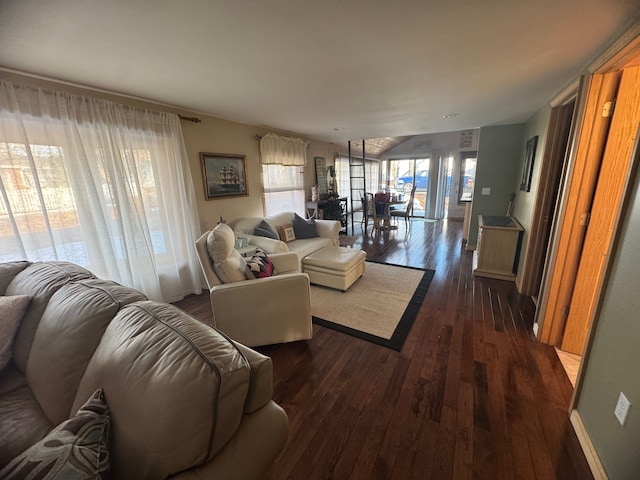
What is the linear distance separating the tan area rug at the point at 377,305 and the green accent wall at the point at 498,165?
187cm

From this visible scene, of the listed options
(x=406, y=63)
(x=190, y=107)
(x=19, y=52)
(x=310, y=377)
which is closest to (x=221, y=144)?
(x=190, y=107)

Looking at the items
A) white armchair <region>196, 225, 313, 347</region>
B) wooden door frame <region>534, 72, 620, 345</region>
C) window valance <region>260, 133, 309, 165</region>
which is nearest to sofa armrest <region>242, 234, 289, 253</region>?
white armchair <region>196, 225, 313, 347</region>

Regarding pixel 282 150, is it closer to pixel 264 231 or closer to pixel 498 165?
pixel 264 231

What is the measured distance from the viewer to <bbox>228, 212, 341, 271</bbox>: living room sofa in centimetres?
303

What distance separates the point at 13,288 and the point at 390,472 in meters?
2.20

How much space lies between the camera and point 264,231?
11.2 feet

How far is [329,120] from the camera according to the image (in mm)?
3584

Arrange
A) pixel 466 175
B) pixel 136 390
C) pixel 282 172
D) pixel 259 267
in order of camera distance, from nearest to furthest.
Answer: pixel 136 390 → pixel 259 267 → pixel 282 172 → pixel 466 175

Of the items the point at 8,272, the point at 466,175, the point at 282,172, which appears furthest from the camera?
the point at 466,175

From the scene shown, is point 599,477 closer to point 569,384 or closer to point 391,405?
point 569,384

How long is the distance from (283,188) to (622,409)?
14.3 ft

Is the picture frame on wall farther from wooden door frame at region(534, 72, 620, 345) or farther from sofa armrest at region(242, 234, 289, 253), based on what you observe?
sofa armrest at region(242, 234, 289, 253)

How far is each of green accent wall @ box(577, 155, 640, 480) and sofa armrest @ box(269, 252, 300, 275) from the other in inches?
86.2

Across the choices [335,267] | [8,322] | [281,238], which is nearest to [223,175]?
[281,238]
